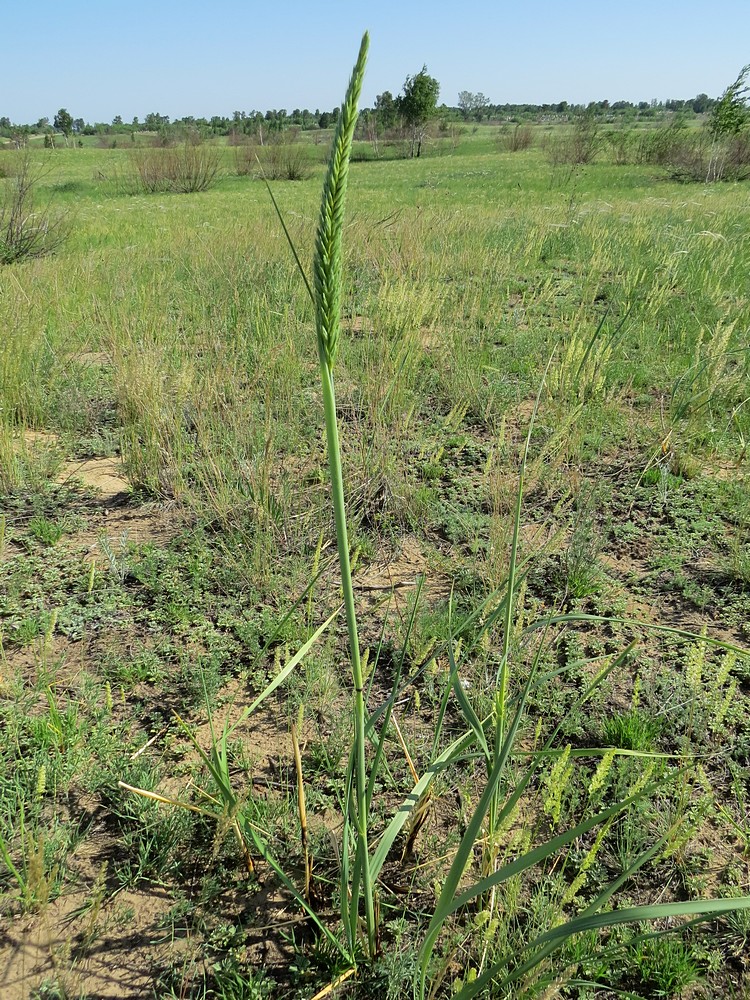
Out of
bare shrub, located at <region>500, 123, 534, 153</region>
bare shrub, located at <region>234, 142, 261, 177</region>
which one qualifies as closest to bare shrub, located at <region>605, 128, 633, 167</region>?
bare shrub, located at <region>500, 123, 534, 153</region>

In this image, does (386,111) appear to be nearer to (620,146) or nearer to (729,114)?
(620,146)

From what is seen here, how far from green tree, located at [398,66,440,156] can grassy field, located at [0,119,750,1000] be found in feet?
127

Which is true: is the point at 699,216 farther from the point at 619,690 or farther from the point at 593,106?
the point at 593,106

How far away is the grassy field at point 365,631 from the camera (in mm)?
1370

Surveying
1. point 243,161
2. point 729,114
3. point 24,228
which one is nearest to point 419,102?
point 243,161

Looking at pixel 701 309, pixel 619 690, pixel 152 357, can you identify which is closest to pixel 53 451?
pixel 152 357

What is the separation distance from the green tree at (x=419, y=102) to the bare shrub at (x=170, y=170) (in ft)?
70.7

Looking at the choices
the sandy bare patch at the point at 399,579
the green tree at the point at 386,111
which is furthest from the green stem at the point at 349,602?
the green tree at the point at 386,111

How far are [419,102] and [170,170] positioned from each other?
2303 centimetres

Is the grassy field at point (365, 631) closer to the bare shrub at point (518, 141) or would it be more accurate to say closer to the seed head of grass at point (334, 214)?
the seed head of grass at point (334, 214)

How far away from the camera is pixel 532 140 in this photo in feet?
120

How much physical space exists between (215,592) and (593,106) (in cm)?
2609

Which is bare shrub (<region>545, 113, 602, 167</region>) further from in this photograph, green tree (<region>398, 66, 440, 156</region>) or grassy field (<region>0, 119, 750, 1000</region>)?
grassy field (<region>0, 119, 750, 1000</region>)

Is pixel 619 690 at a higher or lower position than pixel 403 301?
lower
